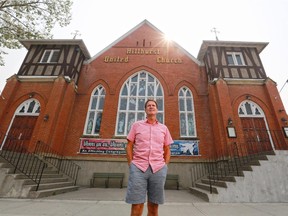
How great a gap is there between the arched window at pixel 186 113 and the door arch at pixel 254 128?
9.81 feet

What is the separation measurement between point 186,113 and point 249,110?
404 cm

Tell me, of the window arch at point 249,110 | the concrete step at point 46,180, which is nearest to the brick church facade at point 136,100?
the window arch at point 249,110

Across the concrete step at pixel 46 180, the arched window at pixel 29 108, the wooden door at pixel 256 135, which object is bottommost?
the concrete step at pixel 46 180

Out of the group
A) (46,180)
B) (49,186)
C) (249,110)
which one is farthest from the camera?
(249,110)

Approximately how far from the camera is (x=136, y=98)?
11312mm

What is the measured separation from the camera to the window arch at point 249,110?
10.1 m

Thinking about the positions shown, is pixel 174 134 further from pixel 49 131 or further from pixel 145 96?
pixel 49 131

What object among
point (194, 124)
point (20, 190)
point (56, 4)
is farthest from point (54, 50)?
point (194, 124)

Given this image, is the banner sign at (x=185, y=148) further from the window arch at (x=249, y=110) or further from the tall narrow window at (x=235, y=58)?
the tall narrow window at (x=235, y=58)

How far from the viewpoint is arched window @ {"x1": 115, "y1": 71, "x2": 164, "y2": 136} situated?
10.6 meters

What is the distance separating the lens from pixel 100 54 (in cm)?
1317

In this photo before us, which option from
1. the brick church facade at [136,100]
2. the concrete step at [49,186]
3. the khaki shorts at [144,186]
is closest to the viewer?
the khaki shorts at [144,186]

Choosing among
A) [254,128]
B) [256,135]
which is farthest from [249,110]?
[256,135]

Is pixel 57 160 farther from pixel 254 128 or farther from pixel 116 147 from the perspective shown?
pixel 254 128
